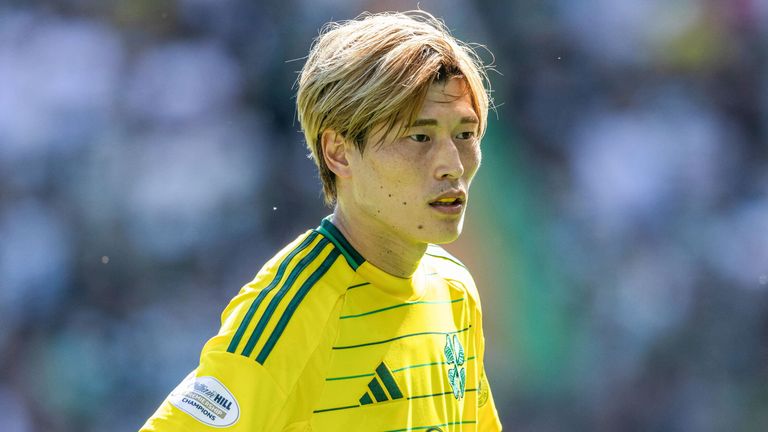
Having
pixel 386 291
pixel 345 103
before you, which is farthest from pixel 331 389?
pixel 345 103

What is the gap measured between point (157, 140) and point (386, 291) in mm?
3514

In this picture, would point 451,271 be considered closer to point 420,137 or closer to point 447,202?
point 447,202

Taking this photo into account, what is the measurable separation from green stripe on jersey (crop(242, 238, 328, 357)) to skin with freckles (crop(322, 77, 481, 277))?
108mm

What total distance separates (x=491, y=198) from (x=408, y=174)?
3.34 m

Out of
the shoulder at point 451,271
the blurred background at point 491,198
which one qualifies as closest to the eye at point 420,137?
the shoulder at point 451,271

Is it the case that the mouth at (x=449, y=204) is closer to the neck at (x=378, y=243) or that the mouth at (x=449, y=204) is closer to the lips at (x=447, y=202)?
the lips at (x=447, y=202)

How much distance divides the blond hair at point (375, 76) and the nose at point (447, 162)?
10cm

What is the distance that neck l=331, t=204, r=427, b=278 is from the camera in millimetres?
2281

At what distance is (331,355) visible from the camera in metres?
2.08

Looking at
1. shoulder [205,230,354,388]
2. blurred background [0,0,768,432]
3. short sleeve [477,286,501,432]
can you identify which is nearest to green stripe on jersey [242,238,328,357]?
shoulder [205,230,354,388]

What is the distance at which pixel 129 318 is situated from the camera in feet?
17.5

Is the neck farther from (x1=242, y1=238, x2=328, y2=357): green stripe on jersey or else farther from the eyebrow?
the eyebrow

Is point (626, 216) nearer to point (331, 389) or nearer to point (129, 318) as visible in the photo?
point (129, 318)

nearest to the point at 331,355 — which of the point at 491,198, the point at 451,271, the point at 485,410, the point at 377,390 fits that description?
the point at 377,390
